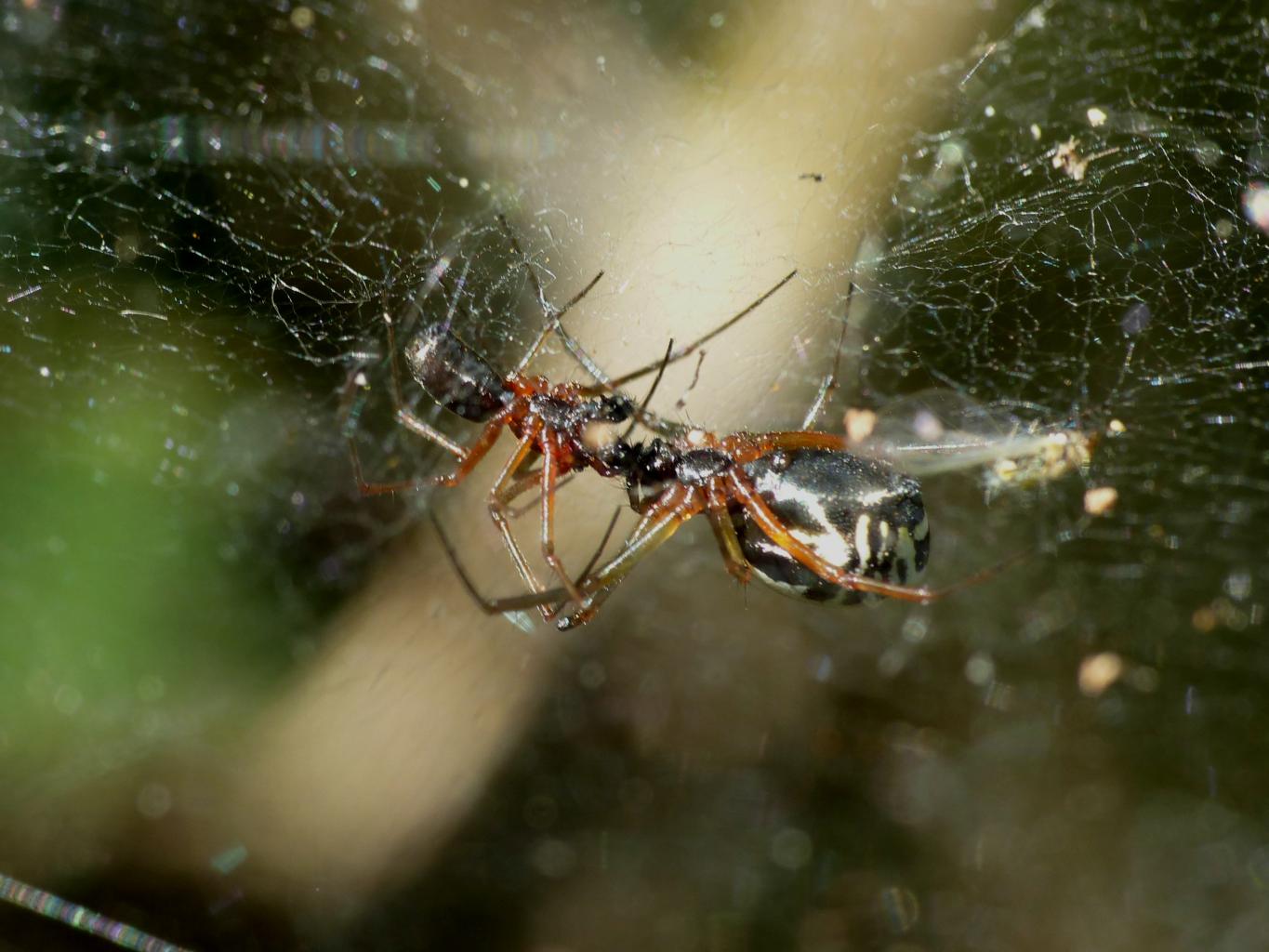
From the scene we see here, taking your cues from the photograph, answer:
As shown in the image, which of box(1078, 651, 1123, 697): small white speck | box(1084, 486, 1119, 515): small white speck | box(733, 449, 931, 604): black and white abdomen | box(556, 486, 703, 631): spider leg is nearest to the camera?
box(733, 449, 931, 604): black and white abdomen

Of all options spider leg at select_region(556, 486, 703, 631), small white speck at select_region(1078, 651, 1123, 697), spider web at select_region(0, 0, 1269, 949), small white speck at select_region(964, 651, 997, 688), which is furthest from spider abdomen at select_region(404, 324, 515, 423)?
small white speck at select_region(1078, 651, 1123, 697)

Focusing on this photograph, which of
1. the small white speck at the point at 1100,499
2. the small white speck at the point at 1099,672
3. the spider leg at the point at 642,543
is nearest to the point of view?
the spider leg at the point at 642,543

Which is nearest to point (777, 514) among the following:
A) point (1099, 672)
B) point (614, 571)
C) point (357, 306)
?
point (614, 571)

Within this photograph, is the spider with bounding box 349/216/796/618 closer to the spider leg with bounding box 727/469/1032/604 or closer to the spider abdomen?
the spider abdomen

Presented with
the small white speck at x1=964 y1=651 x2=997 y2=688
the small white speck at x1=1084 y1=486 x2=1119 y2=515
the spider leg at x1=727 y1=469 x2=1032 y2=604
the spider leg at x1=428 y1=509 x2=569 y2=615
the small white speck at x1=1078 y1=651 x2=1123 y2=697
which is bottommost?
the small white speck at x1=1078 y1=651 x2=1123 y2=697

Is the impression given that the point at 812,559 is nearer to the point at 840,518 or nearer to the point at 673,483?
the point at 840,518

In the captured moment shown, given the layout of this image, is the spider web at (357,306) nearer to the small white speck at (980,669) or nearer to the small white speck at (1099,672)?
the small white speck at (1099,672)

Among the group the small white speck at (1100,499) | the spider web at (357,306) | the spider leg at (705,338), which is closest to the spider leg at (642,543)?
the spider leg at (705,338)

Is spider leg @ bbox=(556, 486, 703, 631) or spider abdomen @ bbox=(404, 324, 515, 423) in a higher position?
spider abdomen @ bbox=(404, 324, 515, 423)
